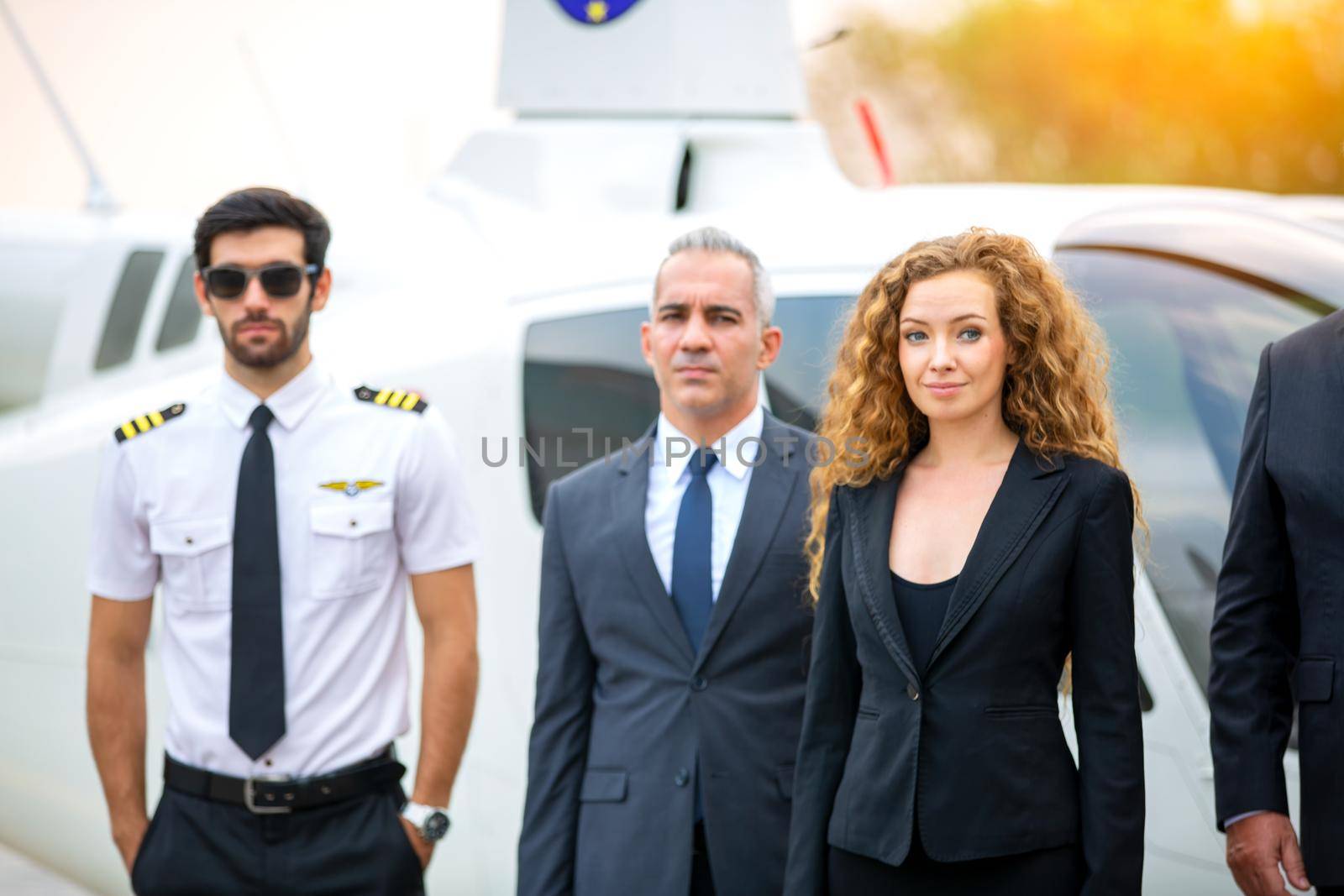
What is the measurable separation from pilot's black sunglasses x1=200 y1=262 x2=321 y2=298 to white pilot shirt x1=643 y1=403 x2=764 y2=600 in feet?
2.75

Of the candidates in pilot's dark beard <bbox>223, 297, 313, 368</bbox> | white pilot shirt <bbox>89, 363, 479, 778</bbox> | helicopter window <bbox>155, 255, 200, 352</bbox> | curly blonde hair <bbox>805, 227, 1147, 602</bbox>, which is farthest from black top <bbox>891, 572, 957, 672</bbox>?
helicopter window <bbox>155, 255, 200, 352</bbox>

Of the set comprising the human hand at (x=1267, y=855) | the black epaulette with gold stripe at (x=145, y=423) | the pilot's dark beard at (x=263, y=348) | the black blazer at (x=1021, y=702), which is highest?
the pilot's dark beard at (x=263, y=348)

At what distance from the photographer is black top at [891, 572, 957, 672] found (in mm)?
2484

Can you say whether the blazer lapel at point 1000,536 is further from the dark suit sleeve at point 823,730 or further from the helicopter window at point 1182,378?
the helicopter window at point 1182,378

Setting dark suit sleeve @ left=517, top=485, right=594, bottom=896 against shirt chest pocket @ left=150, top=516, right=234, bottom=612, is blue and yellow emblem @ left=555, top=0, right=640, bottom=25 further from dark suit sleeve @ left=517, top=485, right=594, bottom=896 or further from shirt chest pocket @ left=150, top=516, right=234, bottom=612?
dark suit sleeve @ left=517, top=485, right=594, bottom=896

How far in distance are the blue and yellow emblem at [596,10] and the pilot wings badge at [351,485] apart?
3.10 m

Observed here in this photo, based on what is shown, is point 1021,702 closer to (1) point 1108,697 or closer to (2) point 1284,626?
(1) point 1108,697

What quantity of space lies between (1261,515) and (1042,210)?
2.06 metres

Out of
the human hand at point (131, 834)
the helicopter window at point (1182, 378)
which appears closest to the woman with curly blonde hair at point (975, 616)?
the human hand at point (131, 834)

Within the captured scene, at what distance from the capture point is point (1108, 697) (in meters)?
2.45

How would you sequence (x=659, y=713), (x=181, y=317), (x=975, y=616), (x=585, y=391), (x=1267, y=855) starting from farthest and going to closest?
(x=181, y=317) < (x=585, y=391) < (x=659, y=713) < (x=1267, y=855) < (x=975, y=616)

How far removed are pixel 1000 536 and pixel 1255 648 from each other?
2.04 ft

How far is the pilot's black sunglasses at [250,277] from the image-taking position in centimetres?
327

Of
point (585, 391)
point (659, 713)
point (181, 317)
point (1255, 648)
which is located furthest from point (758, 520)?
point (181, 317)
